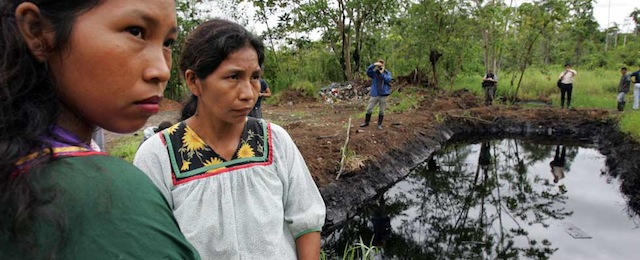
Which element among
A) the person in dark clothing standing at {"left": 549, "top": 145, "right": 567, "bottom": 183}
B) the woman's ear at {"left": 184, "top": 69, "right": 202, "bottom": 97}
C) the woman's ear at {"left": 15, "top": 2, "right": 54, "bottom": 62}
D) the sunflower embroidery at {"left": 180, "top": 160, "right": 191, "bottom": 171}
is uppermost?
the woman's ear at {"left": 15, "top": 2, "right": 54, "bottom": 62}

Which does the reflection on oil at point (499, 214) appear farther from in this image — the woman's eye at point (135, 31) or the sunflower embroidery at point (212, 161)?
the woman's eye at point (135, 31)

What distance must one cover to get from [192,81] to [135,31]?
2.89ft

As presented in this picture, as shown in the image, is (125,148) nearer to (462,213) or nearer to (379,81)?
(379,81)

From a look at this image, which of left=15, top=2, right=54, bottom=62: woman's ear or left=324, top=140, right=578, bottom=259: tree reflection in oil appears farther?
left=324, top=140, right=578, bottom=259: tree reflection in oil

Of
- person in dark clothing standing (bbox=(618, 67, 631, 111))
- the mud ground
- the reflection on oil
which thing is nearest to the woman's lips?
the reflection on oil

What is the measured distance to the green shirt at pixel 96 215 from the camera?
0.40 m

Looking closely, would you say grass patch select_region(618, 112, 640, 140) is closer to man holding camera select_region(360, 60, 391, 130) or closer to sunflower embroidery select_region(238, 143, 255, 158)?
man holding camera select_region(360, 60, 391, 130)

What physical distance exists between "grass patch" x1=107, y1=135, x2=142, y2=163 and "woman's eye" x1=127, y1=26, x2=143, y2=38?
4570 millimetres

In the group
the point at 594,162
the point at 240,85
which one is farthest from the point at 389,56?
the point at 240,85

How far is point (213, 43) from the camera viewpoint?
1.26 metres

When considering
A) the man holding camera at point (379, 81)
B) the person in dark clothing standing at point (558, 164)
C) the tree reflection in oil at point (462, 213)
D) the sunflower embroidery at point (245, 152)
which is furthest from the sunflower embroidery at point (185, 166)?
the person in dark clothing standing at point (558, 164)

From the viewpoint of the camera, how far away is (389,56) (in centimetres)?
1650

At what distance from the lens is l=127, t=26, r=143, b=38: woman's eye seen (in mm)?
506

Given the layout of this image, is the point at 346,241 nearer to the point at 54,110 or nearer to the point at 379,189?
the point at 379,189
